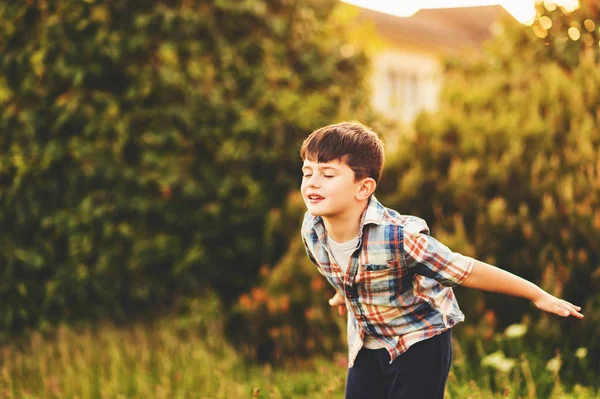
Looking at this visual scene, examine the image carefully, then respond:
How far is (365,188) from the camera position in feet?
8.89

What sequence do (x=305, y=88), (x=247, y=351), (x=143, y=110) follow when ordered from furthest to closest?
(x=305, y=88) → (x=143, y=110) → (x=247, y=351)

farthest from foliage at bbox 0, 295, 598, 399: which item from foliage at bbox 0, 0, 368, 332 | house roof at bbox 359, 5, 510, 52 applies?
house roof at bbox 359, 5, 510, 52

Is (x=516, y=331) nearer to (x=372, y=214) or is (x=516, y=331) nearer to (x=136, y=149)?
(x=372, y=214)

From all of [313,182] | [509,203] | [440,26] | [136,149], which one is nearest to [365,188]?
[313,182]

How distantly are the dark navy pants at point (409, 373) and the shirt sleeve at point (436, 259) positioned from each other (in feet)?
1.05

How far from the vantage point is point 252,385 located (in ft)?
15.4

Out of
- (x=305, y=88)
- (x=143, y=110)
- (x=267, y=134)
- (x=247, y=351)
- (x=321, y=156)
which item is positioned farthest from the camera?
(x=305, y=88)

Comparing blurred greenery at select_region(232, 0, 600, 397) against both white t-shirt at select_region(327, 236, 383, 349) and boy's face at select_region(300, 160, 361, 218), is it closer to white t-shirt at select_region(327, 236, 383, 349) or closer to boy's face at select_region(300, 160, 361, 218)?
white t-shirt at select_region(327, 236, 383, 349)

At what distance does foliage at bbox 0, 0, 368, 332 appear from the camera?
19.0 feet

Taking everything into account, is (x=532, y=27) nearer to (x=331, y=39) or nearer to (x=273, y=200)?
(x=331, y=39)

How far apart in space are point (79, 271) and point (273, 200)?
178cm

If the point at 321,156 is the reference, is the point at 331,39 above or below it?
above

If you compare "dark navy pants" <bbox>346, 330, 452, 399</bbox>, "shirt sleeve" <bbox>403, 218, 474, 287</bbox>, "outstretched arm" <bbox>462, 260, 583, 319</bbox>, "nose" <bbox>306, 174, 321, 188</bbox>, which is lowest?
"dark navy pants" <bbox>346, 330, 452, 399</bbox>

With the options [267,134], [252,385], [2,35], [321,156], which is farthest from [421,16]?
[321,156]
